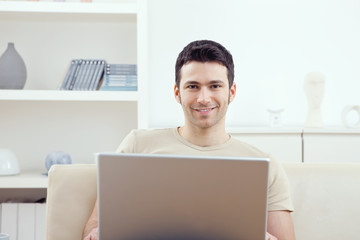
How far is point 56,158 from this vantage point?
295 centimetres

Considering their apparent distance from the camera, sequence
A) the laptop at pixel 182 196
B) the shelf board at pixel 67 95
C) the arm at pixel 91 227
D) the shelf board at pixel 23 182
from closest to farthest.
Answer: the laptop at pixel 182 196 < the arm at pixel 91 227 < the shelf board at pixel 23 182 < the shelf board at pixel 67 95

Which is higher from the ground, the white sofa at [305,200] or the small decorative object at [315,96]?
the small decorative object at [315,96]

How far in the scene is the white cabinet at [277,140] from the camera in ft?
9.44

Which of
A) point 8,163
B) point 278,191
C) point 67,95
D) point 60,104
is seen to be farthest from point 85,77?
point 278,191

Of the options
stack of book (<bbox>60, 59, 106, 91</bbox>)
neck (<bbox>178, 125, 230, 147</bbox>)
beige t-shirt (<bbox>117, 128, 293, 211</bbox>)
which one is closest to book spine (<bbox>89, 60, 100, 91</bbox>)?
stack of book (<bbox>60, 59, 106, 91</bbox>)

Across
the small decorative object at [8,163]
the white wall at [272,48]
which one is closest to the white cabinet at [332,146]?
the white wall at [272,48]

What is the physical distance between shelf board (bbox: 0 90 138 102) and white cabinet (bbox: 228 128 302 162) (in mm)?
614

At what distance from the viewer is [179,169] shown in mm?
1052

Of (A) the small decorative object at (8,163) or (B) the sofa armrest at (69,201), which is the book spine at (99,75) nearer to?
(A) the small decorative object at (8,163)

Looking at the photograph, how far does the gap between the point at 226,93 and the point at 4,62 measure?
5.72ft

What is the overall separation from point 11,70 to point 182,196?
2.21m

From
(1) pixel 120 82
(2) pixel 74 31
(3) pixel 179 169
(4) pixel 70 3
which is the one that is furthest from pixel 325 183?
(2) pixel 74 31

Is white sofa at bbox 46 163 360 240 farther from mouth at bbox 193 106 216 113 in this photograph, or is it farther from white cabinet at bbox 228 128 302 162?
white cabinet at bbox 228 128 302 162

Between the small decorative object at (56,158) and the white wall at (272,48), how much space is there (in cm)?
57
